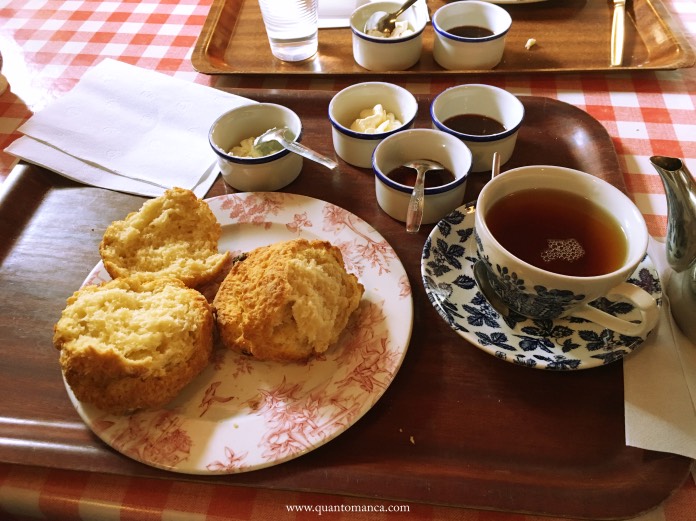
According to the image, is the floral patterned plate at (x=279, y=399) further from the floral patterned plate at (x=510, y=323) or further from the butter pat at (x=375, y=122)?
the butter pat at (x=375, y=122)

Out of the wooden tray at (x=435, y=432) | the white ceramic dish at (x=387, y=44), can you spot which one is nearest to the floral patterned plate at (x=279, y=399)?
the wooden tray at (x=435, y=432)

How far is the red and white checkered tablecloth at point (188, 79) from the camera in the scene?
92cm

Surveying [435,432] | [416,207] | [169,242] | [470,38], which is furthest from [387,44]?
[435,432]

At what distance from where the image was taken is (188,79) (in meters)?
1.90

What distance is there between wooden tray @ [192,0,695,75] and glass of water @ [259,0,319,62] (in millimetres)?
36

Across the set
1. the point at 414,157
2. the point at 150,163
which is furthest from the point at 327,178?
the point at 150,163

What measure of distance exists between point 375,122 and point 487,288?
0.61 meters

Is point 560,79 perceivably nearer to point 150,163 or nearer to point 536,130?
point 536,130

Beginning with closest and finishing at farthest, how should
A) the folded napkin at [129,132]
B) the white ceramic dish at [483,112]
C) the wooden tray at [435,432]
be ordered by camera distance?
the wooden tray at [435,432] < the white ceramic dish at [483,112] < the folded napkin at [129,132]

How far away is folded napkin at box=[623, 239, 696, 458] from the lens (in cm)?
92

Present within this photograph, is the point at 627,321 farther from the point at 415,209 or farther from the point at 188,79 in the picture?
the point at 188,79

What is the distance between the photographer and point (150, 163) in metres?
1.52

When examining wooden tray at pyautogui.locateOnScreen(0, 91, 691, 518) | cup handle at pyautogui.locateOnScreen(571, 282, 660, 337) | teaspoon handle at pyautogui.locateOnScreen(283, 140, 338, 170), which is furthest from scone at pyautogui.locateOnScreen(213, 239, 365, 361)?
cup handle at pyautogui.locateOnScreen(571, 282, 660, 337)

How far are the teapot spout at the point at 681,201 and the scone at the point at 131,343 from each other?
0.96m
